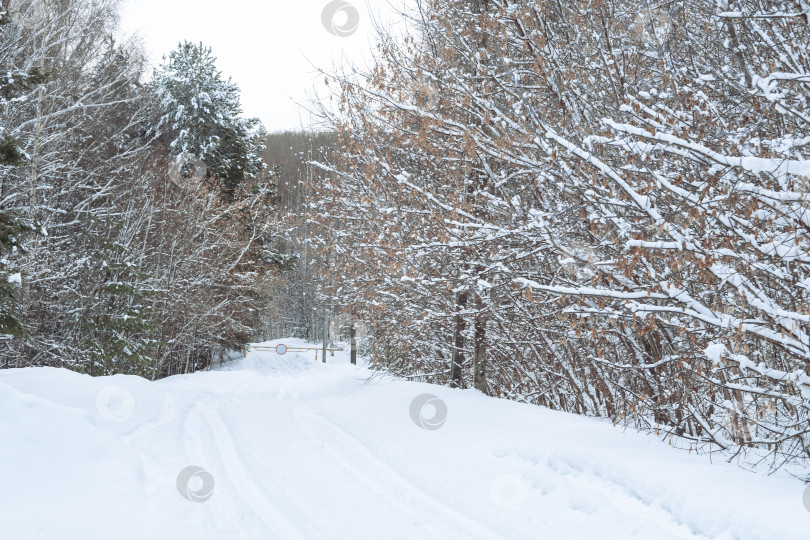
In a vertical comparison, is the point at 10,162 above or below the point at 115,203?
below

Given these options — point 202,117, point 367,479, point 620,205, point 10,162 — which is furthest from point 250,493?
point 202,117

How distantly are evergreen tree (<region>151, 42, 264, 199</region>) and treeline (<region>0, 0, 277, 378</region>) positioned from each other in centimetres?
7

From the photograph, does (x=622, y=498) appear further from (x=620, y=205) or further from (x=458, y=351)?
(x=458, y=351)

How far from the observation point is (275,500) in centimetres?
572

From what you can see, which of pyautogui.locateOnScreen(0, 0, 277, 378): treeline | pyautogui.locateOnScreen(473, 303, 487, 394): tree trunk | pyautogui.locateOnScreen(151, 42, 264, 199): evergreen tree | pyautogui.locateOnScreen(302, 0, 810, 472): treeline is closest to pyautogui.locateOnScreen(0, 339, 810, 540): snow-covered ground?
pyautogui.locateOnScreen(302, 0, 810, 472): treeline

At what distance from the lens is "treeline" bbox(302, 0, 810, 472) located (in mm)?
4715

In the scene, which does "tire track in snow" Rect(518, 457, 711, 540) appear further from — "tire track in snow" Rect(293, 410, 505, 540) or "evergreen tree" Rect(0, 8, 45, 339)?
"evergreen tree" Rect(0, 8, 45, 339)

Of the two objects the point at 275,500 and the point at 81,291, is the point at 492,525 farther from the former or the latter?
the point at 81,291

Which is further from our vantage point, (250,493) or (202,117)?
(202,117)

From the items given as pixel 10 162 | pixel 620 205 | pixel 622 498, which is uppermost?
pixel 10 162

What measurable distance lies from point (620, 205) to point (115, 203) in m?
19.5

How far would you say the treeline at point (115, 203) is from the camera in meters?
15.0

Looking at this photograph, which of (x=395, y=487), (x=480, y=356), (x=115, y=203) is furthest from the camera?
(x=115, y=203)

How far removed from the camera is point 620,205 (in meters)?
5.27
